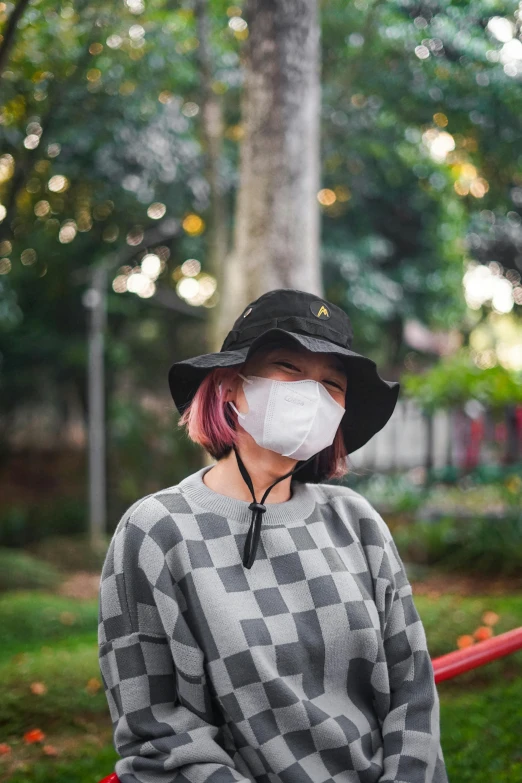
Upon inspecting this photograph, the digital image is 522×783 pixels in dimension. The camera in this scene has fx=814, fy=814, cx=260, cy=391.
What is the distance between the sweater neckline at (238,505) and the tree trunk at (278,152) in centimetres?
363

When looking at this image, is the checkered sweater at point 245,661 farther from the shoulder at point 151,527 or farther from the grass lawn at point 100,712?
the grass lawn at point 100,712

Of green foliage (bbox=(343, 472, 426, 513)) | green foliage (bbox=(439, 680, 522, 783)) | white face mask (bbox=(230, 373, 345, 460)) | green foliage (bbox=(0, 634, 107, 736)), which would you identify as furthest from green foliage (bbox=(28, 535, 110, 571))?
white face mask (bbox=(230, 373, 345, 460))

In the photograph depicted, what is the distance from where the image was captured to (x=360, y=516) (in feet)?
6.83

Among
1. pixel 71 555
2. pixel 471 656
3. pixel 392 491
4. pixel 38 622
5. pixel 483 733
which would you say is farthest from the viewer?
pixel 71 555

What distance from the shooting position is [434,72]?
33.7ft

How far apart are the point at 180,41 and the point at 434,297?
6969 mm

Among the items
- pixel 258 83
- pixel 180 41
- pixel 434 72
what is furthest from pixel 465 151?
pixel 258 83

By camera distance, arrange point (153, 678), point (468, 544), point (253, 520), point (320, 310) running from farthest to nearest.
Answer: point (468, 544), point (320, 310), point (253, 520), point (153, 678)

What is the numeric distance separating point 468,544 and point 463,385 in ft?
6.39

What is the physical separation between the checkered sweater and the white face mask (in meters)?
0.16

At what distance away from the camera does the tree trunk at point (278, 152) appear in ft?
18.3

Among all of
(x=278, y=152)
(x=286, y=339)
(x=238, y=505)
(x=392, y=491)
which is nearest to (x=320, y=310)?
(x=286, y=339)

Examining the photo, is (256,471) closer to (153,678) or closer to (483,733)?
(153,678)

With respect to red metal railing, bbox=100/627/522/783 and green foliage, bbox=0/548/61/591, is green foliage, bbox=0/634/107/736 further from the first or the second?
green foliage, bbox=0/548/61/591
